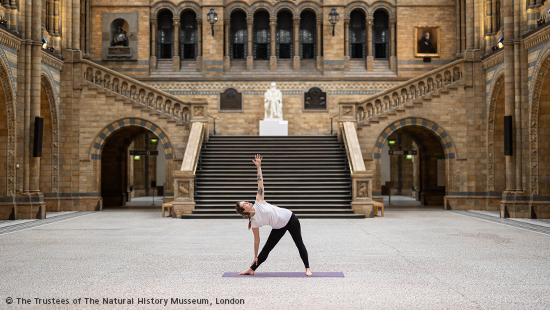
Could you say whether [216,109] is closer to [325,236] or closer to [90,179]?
[90,179]

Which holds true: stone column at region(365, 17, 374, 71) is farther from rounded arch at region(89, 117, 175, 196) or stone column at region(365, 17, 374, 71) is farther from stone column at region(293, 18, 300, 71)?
rounded arch at region(89, 117, 175, 196)

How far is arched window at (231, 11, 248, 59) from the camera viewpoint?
1077 inches

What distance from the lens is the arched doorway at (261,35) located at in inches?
1081

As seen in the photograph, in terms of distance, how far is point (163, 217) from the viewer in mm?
17266

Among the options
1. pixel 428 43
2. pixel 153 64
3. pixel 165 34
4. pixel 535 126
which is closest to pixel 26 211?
pixel 153 64

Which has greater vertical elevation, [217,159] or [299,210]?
[217,159]

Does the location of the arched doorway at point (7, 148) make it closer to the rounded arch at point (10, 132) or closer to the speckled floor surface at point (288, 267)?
the rounded arch at point (10, 132)

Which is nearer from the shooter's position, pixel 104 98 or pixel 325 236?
pixel 325 236

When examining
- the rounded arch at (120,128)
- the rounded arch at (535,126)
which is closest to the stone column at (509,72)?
the rounded arch at (535,126)

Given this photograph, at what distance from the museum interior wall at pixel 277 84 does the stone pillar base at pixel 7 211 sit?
0.06 metres

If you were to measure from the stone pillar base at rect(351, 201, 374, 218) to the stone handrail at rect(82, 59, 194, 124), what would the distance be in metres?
7.81

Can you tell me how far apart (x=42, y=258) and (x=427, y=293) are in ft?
20.5

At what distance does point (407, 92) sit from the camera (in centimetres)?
2119

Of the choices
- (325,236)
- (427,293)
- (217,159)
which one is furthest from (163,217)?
(427,293)
